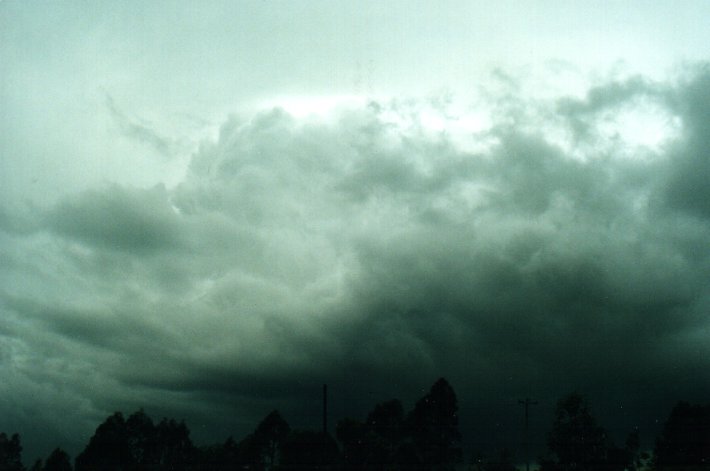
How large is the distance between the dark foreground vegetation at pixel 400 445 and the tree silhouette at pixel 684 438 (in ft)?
0.38

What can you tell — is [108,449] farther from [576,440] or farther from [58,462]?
[576,440]

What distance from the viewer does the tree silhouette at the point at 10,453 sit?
129 m

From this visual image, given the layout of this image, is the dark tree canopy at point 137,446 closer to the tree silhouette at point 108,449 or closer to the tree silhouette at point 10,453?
the tree silhouette at point 108,449

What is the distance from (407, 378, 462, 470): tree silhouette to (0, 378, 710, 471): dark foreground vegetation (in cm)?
13

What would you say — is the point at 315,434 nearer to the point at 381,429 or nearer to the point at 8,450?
the point at 381,429

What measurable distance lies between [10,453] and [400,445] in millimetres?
89287

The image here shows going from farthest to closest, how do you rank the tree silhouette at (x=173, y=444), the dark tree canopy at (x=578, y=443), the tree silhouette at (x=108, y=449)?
1. the tree silhouette at (x=173, y=444)
2. the tree silhouette at (x=108, y=449)
3. the dark tree canopy at (x=578, y=443)

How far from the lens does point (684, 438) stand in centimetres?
8525

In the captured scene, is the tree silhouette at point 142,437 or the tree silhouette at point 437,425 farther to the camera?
the tree silhouette at point 142,437

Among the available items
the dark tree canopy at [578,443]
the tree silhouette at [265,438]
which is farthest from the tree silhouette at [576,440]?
the tree silhouette at [265,438]

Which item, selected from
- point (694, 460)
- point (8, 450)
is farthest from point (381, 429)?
point (8, 450)

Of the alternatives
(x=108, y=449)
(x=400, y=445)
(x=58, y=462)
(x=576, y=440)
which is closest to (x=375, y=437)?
(x=400, y=445)

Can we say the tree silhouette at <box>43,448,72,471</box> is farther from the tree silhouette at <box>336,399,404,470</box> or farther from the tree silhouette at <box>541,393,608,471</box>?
the tree silhouette at <box>541,393,608,471</box>

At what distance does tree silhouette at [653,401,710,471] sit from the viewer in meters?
81.8
